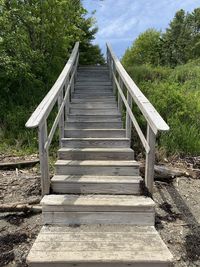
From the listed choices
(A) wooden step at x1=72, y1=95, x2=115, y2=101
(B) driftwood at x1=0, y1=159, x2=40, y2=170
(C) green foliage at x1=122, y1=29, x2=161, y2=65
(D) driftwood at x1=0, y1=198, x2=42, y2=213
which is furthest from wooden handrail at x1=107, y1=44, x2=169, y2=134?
(C) green foliage at x1=122, y1=29, x2=161, y2=65

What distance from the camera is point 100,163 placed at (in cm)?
472

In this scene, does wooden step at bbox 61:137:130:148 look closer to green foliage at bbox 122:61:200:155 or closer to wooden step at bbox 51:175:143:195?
wooden step at bbox 51:175:143:195

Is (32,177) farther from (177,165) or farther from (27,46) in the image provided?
(27,46)

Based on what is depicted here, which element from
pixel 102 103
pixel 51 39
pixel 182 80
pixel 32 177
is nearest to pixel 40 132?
pixel 32 177

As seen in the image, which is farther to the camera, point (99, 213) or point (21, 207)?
point (21, 207)

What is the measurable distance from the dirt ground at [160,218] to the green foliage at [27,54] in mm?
1862

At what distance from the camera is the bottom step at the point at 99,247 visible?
3098 mm

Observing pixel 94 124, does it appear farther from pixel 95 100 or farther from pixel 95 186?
pixel 95 186

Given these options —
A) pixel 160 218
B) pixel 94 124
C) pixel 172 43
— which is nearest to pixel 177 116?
pixel 94 124

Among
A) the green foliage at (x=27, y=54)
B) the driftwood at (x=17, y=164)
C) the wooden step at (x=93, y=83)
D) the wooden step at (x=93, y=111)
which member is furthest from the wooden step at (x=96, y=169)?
the wooden step at (x=93, y=83)

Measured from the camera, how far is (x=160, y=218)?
435 cm

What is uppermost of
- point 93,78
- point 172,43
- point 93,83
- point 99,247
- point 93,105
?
point 172,43

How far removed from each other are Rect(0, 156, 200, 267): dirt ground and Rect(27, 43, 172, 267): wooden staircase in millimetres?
340

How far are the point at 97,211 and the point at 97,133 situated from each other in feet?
7.35
